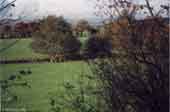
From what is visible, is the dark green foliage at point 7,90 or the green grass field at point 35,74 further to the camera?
the dark green foliage at point 7,90

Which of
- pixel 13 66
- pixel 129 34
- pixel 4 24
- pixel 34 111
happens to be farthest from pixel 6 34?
pixel 34 111

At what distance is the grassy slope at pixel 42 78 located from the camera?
2.19m

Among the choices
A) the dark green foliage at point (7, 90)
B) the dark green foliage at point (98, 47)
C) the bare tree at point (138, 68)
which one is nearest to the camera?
the bare tree at point (138, 68)

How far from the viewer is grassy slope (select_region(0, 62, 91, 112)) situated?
2194mm

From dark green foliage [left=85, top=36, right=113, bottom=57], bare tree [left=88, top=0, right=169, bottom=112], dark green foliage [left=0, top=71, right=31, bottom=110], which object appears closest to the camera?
bare tree [left=88, top=0, right=169, bottom=112]

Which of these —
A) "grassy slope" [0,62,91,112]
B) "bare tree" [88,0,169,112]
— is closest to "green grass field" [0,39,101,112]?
"grassy slope" [0,62,91,112]

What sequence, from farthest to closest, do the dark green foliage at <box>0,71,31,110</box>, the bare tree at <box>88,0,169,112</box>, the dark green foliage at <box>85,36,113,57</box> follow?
the dark green foliage at <box>0,71,31,110</box> → the dark green foliage at <box>85,36,113,57</box> → the bare tree at <box>88,0,169,112</box>

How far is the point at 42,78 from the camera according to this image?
3438mm

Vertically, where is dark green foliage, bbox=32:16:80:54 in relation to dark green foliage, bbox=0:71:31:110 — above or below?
above

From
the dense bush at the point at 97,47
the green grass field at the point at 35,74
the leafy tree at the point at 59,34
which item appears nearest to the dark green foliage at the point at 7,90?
the green grass field at the point at 35,74

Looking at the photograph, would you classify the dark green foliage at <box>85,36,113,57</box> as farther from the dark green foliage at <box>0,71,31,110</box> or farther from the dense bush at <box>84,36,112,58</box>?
the dark green foliage at <box>0,71,31,110</box>

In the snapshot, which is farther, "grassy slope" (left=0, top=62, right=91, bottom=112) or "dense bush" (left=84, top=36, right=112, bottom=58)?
"grassy slope" (left=0, top=62, right=91, bottom=112)

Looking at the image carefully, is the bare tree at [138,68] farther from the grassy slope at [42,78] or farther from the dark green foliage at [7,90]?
the dark green foliage at [7,90]

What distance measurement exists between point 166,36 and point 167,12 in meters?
0.15
